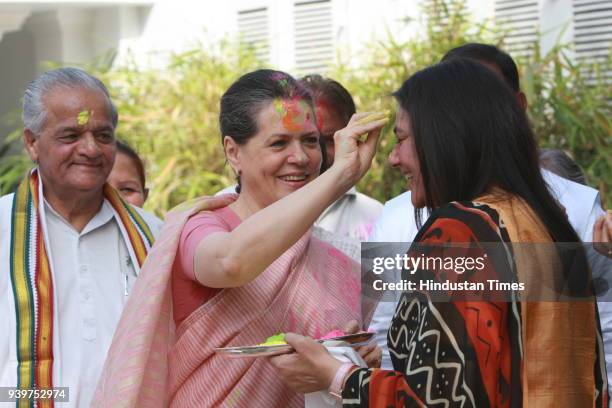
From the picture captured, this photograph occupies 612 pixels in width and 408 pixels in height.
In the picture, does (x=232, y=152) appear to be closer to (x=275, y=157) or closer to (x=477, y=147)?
(x=275, y=157)

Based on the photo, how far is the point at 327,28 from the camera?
A: 8383 millimetres

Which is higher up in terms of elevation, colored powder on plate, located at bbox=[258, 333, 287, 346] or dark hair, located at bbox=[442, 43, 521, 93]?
dark hair, located at bbox=[442, 43, 521, 93]

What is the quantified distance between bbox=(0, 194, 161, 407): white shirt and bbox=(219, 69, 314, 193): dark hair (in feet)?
2.36

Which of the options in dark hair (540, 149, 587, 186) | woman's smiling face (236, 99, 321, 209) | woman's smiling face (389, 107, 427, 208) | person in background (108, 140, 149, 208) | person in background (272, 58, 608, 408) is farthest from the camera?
person in background (108, 140, 149, 208)

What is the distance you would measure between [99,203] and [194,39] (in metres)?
4.76

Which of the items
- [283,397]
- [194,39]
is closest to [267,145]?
[283,397]

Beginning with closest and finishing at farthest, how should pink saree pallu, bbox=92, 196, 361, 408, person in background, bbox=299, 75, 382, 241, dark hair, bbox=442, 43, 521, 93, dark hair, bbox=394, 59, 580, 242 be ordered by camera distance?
dark hair, bbox=394, 59, 580, 242 → pink saree pallu, bbox=92, 196, 361, 408 → dark hair, bbox=442, 43, 521, 93 → person in background, bbox=299, 75, 382, 241

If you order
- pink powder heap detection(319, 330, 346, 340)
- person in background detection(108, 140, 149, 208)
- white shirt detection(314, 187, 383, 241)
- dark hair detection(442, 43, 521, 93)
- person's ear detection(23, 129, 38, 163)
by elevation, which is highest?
dark hair detection(442, 43, 521, 93)

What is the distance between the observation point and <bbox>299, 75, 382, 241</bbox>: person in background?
426cm

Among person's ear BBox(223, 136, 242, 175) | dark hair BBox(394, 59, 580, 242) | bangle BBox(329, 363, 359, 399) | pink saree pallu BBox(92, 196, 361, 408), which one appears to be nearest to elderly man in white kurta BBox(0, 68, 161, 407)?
pink saree pallu BBox(92, 196, 361, 408)

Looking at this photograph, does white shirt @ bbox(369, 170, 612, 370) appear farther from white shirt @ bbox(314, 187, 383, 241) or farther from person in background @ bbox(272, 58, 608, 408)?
white shirt @ bbox(314, 187, 383, 241)

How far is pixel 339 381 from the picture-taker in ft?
7.93

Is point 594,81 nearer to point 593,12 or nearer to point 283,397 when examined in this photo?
point 593,12

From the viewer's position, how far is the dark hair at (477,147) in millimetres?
2324
